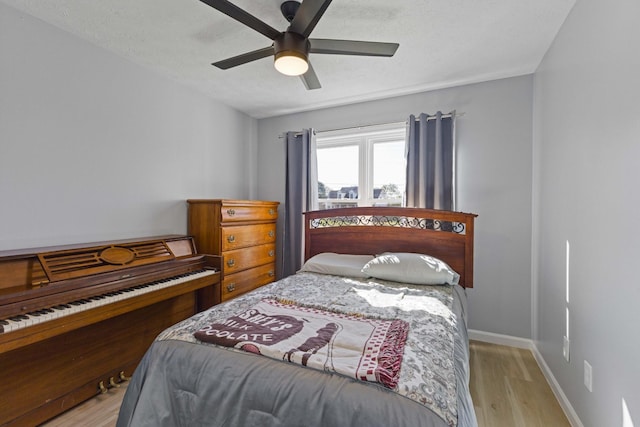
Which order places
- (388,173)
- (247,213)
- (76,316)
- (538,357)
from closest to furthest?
(76,316)
(538,357)
(247,213)
(388,173)

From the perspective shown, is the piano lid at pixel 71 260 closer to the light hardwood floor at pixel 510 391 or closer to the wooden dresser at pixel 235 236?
the wooden dresser at pixel 235 236

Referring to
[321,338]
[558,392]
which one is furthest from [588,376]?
[321,338]

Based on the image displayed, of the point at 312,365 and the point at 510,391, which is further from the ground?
the point at 312,365

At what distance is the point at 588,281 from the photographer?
156cm

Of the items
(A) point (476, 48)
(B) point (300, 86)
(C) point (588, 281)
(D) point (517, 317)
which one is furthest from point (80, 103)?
(D) point (517, 317)

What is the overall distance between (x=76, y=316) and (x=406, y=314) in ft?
6.14

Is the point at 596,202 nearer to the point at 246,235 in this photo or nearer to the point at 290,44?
the point at 290,44

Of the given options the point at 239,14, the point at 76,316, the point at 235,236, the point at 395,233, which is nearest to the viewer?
the point at 239,14

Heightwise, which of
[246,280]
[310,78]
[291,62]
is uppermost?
[310,78]

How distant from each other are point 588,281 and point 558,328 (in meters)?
0.65

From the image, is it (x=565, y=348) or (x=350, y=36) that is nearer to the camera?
(x=565, y=348)

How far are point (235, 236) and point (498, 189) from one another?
2.58 metres

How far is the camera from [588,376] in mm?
1547

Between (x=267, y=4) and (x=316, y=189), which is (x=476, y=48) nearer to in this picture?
(x=267, y=4)
